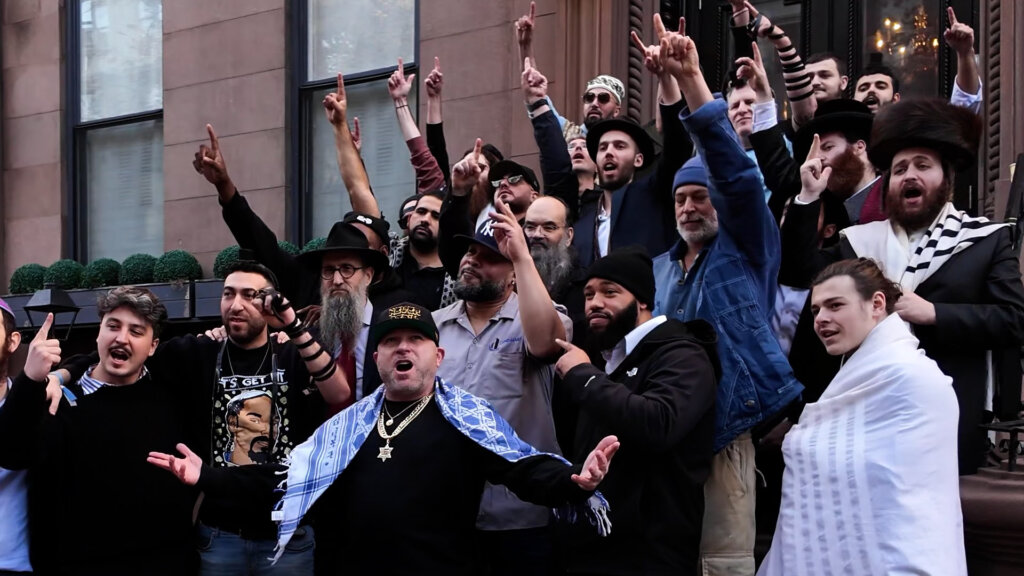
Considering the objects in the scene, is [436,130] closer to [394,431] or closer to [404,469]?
[394,431]

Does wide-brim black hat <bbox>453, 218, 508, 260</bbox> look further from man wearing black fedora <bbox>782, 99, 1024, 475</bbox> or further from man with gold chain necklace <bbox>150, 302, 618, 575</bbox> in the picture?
man wearing black fedora <bbox>782, 99, 1024, 475</bbox>

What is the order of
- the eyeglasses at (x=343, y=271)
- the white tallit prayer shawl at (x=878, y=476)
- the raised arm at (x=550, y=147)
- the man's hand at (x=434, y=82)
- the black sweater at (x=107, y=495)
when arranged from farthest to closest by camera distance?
the man's hand at (x=434, y=82), the raised arm at (x=550, y=147), the eyeglasses at (x=343, y=271), the black sweater at (x=107, y=495), the white tallit prayer shawl at (x=878, y=476)

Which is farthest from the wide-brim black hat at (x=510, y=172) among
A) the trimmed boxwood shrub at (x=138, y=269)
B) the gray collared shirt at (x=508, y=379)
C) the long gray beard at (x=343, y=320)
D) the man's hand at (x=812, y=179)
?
the trimmed boxwood shrub at (x=138, y=269)

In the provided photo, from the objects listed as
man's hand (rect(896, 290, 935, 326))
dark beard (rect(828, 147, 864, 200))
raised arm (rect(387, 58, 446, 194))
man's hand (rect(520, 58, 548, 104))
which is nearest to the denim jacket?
man's hand (rect(896, 290, 935, 326))

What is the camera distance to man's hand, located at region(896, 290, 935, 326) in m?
5.20

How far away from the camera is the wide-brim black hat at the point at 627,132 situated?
7.00m

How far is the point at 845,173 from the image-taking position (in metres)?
6.39

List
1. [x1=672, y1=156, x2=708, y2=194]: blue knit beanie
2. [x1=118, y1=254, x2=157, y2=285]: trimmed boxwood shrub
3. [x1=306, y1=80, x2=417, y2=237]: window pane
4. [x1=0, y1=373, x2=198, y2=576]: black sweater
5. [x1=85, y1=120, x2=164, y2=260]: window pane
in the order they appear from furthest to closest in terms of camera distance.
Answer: [x1=85, y1=120, x2=164, y2=260]: window pane → [x1=118, y1=254, x2=157, y2=285]: trimmed boxwood shrub → [x1=306, y1=80, x2=417, y2=237]: window pane → [x1=0, y1=373, x2=198, y2=576]: black sweater → [x1=672, y1=156, x2=708, y2=194]: blue knit beanie

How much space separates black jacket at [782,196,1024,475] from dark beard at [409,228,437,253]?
9.38 feet

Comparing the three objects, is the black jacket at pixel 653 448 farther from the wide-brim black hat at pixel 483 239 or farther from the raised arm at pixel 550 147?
the raised arm at pixel 550 147

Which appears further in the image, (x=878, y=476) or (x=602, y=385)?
(x=602, y=385)

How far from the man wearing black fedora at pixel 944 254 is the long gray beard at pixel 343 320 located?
232 cm

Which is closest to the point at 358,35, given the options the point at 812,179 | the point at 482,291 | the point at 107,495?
the point at 482,291

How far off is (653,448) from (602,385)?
12.6 inches
